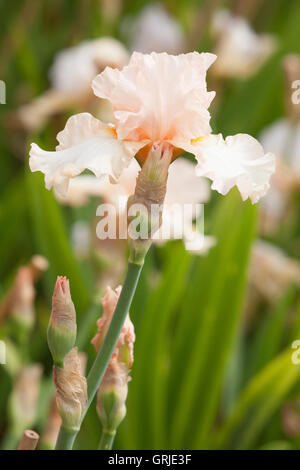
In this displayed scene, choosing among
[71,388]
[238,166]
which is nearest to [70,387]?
[71,388]

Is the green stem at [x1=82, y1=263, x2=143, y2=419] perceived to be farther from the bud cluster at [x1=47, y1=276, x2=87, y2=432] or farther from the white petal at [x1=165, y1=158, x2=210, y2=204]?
the white petal at [x1=165, y1=158, x2=210, y2=204]

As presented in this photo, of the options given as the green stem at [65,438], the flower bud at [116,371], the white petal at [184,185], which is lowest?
the green stem at [65,438]

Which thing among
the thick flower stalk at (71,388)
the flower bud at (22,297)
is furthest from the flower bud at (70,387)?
the flower bud at (22,297)

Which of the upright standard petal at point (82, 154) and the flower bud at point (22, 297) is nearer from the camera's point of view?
the upright standard petal at point (82, 154)

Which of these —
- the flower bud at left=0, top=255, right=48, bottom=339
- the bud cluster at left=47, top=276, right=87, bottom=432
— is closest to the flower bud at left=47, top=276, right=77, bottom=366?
the bud cluster at left=47, top=276, right=87, bottom=432

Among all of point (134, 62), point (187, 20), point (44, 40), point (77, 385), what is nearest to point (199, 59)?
point (134, 62)

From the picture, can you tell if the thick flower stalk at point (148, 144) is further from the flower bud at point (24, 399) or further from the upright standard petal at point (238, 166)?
the flower bud at point (24, 399)
